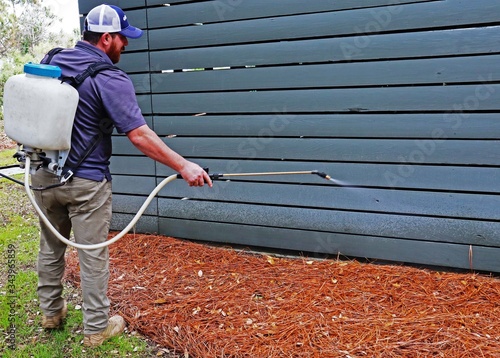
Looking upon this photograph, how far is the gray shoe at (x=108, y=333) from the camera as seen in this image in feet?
9.17

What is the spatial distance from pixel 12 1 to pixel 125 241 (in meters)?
18.6

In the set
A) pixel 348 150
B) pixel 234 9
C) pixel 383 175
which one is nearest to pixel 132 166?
pixel 234 9

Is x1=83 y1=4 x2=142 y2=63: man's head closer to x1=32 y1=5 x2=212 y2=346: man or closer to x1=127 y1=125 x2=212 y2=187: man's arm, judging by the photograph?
x1=32 y1=5 x2=212 y2=346: man

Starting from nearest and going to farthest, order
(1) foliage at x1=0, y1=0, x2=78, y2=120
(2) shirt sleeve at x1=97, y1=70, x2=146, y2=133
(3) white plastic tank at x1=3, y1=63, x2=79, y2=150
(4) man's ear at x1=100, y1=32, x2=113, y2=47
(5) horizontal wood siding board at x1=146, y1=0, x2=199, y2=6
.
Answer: (3) white plastic tank at x1=3, y1=63, x2=79, y2=150
(2) shirt sleeve at x1=97, y1=70, x2=146, y2=133
(4) man's ear at x1=100, y1=32, x2=113, y2=47
(5) horizontal wood siding board at x1=146, y1=0, x2=199, y2=6
(1) foliage at x1=0, y1=0, x2=78, y2=120

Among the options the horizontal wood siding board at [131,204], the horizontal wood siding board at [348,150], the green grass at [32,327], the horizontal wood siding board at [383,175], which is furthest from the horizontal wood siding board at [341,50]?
the green grass at [32,327]

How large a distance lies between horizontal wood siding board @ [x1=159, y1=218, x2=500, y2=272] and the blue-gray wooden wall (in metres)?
0.01

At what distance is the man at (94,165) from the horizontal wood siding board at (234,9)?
4.28 feet

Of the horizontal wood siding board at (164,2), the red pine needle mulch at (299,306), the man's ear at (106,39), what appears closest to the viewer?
the red pine needle mulch at (299,306)

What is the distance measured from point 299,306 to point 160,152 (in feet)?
4.81

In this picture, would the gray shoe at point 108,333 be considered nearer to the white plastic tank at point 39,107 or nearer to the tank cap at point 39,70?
the white plastic tank at point 39,107

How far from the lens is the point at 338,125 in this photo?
3658mm

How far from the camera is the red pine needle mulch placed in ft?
8.64

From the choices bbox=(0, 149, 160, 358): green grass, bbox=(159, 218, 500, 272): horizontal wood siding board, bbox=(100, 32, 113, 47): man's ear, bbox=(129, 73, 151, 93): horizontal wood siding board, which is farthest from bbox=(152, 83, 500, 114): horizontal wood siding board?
bbox=(0, 149, 160, 358): green grass

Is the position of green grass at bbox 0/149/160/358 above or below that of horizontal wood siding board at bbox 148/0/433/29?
below
